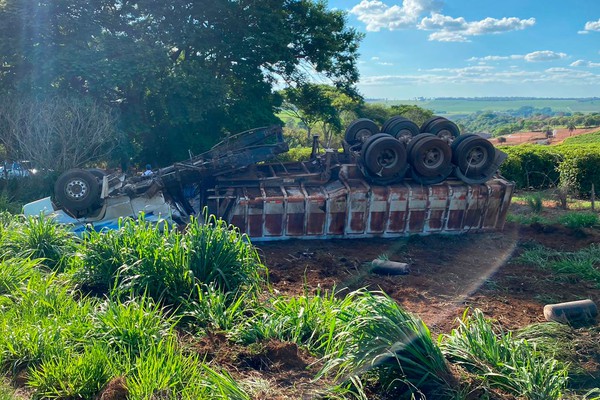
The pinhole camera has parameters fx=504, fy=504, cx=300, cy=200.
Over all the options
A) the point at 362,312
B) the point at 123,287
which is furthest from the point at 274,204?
the point at 362,312

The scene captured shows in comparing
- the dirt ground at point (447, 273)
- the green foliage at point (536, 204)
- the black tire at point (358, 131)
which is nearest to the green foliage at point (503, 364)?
the dirt ground at point (447, 273)

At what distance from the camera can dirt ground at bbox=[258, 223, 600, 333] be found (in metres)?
6.52

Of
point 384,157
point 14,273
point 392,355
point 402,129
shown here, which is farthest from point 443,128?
point 14,273

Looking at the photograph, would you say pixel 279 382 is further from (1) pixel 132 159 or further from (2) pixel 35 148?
(1) pixel 132 159

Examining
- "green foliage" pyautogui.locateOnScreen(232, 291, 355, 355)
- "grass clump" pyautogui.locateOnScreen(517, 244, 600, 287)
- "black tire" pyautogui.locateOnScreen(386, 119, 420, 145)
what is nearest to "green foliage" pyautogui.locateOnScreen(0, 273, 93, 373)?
"green foliage" pyautogui.locateOnScreen(232, 291, 355, 355)

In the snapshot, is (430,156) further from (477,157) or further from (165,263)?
(165,263)

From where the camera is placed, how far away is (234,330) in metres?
4.34

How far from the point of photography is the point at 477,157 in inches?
401

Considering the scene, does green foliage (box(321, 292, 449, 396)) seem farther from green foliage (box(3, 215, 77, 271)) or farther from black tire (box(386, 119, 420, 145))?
black tire (box(386, 119, 420, 145))

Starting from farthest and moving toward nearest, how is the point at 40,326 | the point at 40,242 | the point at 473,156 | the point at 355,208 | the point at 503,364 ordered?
1. the point at 473,156
2. the point at 355,208
3. the point at 40,242
4. the point at 40,326
5. the point at 503,364

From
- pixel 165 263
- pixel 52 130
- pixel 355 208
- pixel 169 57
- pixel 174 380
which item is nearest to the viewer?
pixel 174 380

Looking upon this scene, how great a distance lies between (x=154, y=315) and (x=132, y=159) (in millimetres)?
13638

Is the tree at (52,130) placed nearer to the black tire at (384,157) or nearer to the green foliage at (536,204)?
the black tire at (384,157)

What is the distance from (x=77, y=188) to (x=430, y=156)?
21.8 ft
